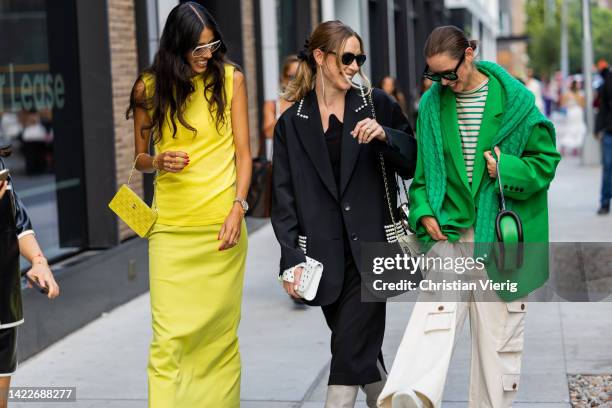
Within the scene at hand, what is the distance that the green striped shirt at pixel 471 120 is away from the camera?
15.7ft

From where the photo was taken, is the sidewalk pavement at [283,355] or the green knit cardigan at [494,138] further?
the sidewalk pavement at [283,355]

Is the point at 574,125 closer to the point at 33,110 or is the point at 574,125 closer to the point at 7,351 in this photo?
the point at 33,110

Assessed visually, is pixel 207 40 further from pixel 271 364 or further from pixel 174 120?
pixel 271 364

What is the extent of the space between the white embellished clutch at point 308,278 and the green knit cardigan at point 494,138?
54cm

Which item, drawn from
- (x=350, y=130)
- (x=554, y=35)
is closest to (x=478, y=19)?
(x=554, y=35)

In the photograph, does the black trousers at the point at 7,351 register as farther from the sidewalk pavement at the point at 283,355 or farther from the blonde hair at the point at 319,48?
the sidewalk pavement at the point at 283,355

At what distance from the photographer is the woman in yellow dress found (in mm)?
5121

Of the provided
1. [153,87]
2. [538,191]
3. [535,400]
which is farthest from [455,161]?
[535,400]

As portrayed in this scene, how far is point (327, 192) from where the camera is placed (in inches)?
196

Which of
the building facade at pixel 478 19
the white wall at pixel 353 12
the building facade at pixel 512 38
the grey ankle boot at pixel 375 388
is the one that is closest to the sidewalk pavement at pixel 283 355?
the grey ankle boot at pixel 375 388

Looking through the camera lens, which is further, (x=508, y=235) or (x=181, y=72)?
(x=181, y=72)

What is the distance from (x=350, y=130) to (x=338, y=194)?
272mm

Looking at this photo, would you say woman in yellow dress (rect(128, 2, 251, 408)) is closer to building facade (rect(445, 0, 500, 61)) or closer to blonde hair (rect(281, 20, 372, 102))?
blonde hair (rect(281, 20, 372, 102))

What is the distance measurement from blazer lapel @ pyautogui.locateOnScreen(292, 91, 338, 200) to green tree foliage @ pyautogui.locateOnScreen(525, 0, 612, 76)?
62.6 meters
